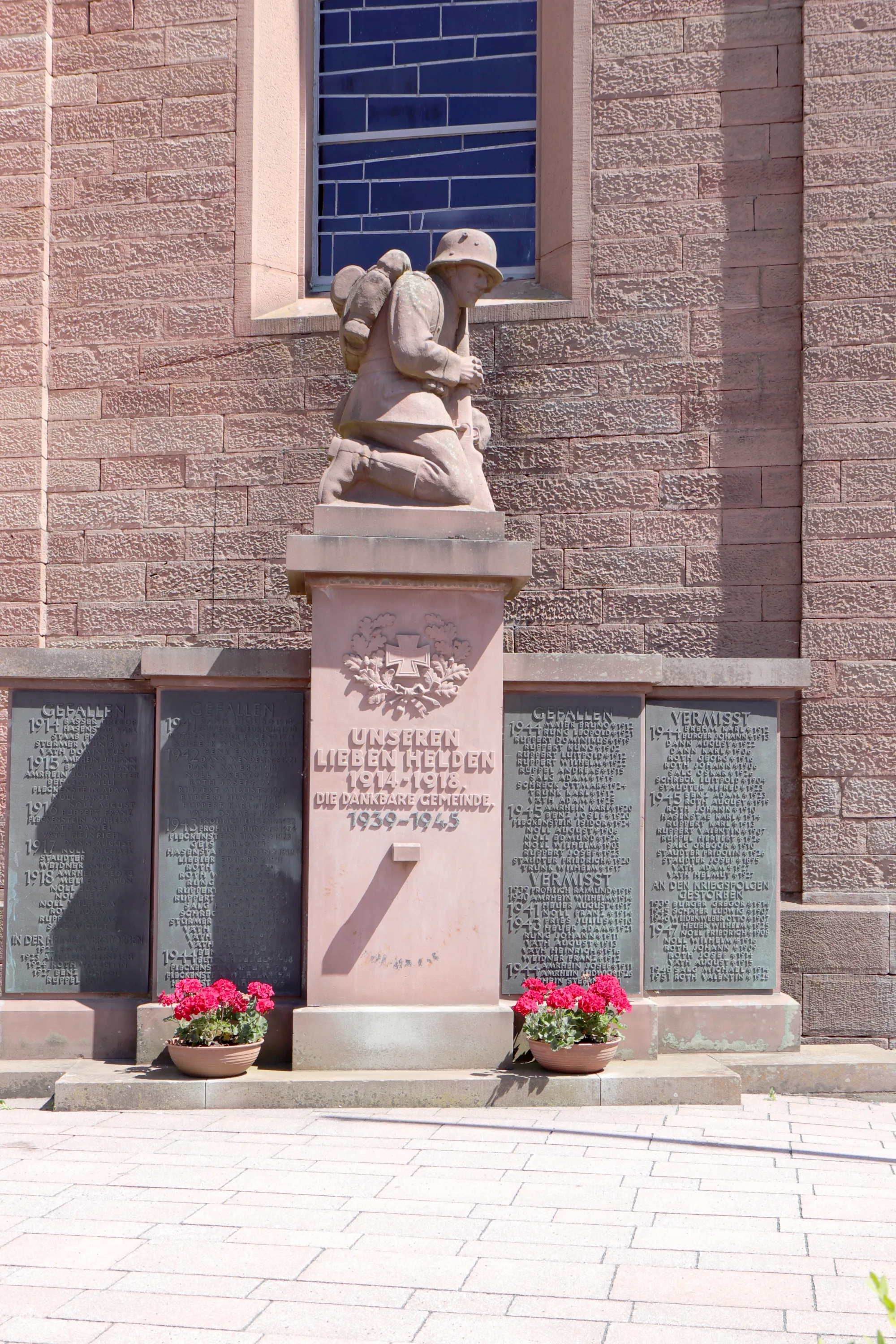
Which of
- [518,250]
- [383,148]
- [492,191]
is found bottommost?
[518,250]

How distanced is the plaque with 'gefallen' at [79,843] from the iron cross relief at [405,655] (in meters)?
1.42

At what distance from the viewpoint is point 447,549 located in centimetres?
697

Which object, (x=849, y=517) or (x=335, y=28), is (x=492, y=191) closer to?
(x=335, y=28)

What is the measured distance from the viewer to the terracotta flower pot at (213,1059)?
654 centimetres

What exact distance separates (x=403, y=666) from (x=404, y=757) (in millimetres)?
460

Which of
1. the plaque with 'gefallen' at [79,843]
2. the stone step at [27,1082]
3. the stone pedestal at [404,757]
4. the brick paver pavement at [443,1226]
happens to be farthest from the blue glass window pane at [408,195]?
the brick paver pavement at [443,1226]

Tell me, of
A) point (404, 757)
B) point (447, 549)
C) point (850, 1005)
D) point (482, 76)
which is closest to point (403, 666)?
point (404, 757)

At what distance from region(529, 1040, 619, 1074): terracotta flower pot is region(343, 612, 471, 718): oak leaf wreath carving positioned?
1762 mm

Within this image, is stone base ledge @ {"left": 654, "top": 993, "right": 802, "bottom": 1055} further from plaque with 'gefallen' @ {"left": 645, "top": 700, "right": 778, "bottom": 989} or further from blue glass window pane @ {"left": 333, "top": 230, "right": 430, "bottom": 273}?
blue glass window pane @ {"left": 333, "top": 230, "right": 430, "bottom": 273}

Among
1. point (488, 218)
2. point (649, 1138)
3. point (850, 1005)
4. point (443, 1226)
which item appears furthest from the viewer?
point (488, 218)

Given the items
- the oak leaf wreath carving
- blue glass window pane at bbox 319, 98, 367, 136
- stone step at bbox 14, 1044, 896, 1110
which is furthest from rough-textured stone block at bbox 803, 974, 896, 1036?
blue glass window pane at bbox 319, 98, 367, 136

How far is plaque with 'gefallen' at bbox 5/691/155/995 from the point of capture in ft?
23.9

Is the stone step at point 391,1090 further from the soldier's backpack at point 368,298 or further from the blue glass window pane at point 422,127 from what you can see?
the blue glass window pane at point 422,127

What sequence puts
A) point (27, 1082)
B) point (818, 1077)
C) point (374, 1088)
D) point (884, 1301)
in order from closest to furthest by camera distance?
point (884, 1301)
point (374, 1088)
point (27, 1082)
point (818, 1077)
